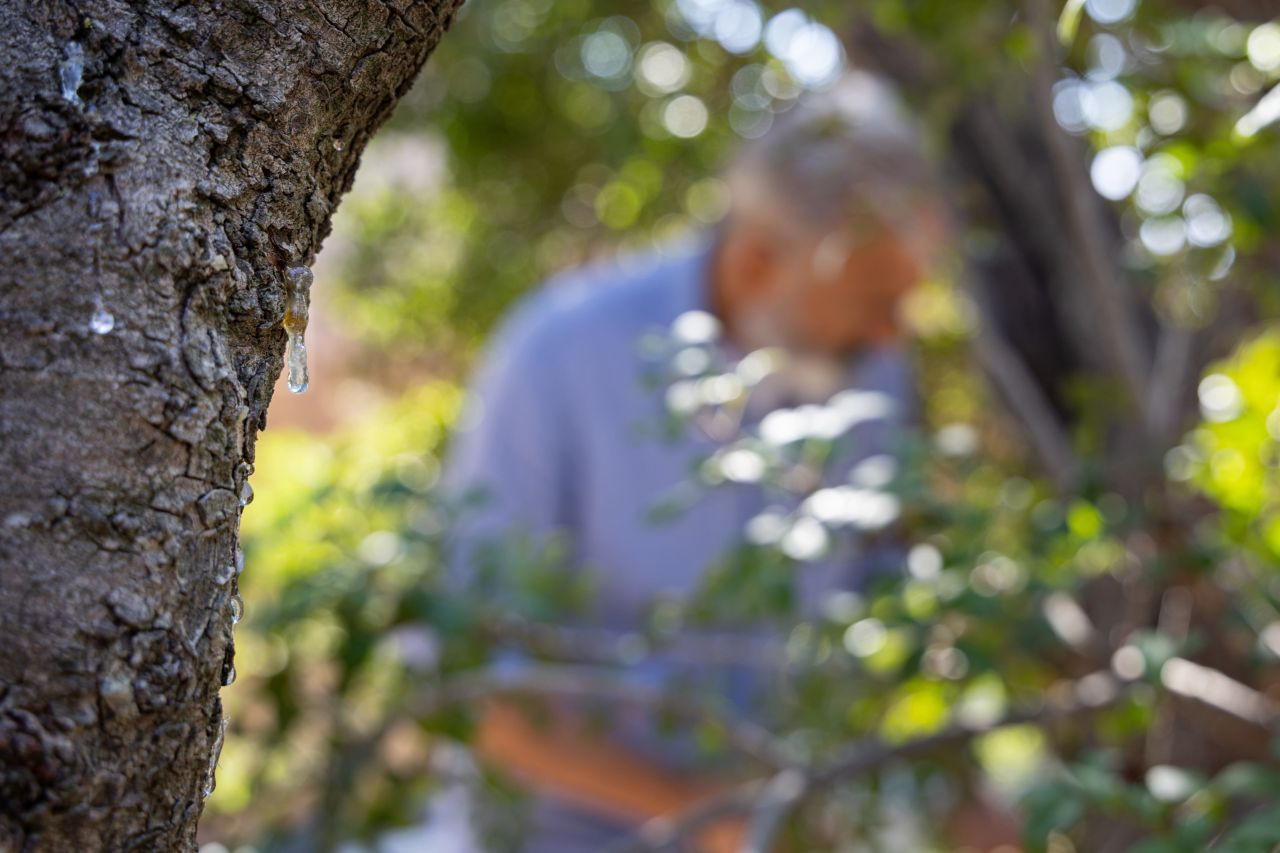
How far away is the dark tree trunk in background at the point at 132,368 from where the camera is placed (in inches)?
15.2

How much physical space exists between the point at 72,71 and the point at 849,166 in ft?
5.95

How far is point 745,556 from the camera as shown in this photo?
4.33ft

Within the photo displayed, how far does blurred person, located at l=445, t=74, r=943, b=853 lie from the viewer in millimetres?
2031

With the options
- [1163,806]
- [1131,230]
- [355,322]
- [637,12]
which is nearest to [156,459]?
[1163,806]

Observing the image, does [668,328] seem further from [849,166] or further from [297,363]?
[297,363]

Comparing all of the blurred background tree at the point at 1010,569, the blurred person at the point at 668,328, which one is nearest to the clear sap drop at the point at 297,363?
the blurred background tree at the point at 1010,569

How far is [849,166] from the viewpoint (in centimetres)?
212

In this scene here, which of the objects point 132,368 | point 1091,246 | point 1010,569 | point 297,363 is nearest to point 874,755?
point 1010,569

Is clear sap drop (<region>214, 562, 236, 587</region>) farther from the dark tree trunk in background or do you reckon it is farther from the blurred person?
the blurred person

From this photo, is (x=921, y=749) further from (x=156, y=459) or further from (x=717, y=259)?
(x=717, y=259)

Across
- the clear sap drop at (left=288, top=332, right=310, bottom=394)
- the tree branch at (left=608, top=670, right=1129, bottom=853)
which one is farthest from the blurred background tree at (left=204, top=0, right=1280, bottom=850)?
the clear sap drop at (left=288, top=332, right=310, bottom=394)

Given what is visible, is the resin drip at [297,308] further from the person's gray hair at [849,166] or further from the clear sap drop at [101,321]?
the person's gray hair at [849,166]

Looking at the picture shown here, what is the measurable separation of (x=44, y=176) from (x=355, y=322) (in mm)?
4983

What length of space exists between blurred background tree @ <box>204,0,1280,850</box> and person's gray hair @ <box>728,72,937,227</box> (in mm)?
93
